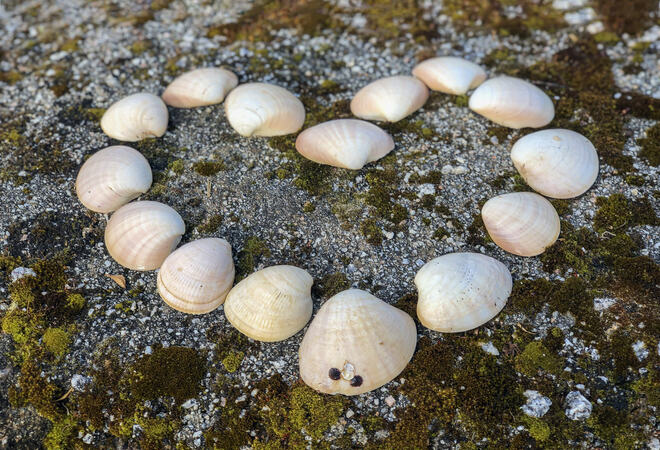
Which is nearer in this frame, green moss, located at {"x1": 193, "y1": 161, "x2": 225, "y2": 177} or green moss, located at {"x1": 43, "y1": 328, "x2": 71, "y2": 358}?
green moss, located at {"x1": 43, "y1": 328, "x2": 71, "y2": 358}

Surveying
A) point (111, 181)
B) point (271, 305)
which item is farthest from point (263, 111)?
point (271, 305)

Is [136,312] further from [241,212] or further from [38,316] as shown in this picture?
[241,212]

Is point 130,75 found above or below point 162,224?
above

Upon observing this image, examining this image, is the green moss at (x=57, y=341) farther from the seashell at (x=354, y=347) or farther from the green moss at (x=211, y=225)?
the seashell at (x=354, y=347)

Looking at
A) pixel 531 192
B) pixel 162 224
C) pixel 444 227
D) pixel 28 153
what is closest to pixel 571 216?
pixel 531 192

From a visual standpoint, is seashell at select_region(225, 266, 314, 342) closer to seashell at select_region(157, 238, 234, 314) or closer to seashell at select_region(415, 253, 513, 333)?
seashell at select_region(157, 238, 234, 314)

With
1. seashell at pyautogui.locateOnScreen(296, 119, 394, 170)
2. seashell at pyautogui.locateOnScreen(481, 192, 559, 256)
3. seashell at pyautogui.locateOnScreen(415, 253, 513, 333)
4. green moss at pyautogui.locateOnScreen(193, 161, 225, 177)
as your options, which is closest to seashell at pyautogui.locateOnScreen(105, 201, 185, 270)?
green moss at pyautogui.locateOnScreen(193, 161, 225, 177)
